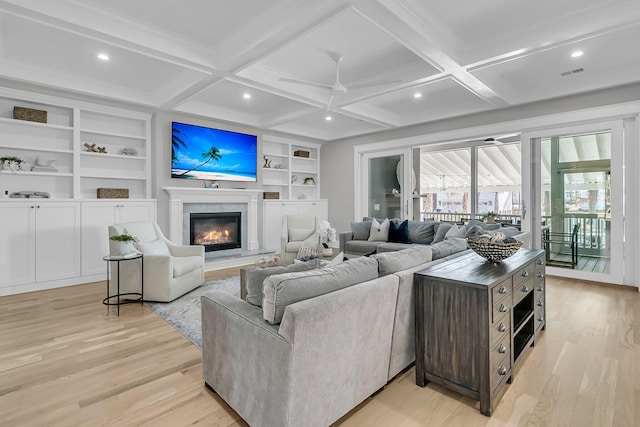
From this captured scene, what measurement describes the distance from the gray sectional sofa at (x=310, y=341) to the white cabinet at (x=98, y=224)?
363 centimetres

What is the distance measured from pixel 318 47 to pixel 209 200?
344 centimetres

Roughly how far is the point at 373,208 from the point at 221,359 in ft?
19.0

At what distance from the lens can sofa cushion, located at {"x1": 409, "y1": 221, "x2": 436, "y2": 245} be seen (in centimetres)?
539

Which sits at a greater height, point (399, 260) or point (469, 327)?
point (399, 260)

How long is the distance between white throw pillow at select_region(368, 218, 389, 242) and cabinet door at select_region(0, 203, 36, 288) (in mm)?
4871

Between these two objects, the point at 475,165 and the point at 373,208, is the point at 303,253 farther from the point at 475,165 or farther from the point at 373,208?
the point at 475,165

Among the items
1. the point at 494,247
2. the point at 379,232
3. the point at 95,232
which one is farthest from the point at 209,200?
the point at 494,247

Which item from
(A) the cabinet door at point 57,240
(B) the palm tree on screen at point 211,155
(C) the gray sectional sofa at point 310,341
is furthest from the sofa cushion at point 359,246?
(A) the cabinet door at point 57,240

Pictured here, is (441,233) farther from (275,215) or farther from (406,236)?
(275,215)

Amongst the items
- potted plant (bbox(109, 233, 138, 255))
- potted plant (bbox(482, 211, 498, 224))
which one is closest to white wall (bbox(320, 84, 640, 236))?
potted plant (bbox(482, 211, 498, 224))

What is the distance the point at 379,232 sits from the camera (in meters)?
5.73

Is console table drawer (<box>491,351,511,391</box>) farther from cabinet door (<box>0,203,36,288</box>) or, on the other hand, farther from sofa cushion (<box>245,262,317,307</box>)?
cabinet door (<box>0,203,36,288</box>)

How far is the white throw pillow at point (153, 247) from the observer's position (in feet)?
12.7

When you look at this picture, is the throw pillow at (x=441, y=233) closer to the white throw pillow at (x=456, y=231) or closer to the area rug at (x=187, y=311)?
the white throw pillow at (x=456, y=231)
